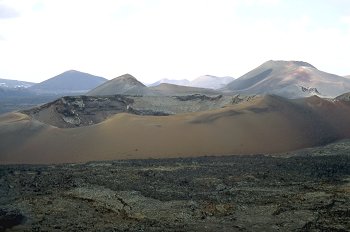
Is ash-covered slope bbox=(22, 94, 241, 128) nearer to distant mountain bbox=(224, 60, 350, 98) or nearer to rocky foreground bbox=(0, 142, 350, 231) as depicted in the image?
rocky foreground bbox=(0, 142, 350, 231)

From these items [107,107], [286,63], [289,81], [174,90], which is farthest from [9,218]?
[286,63]

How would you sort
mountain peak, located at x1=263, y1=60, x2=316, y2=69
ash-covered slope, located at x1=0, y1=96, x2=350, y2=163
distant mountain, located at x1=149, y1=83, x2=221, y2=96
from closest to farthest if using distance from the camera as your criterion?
1. ash-covered slope, located at x1=0, y1=96, x2=350, y2=163
2. distant mountain, located at x1=149, y1=83, x2=221, y2=96
3. mountain peak, located at x1=263, y1=60, x2=316, y2=69

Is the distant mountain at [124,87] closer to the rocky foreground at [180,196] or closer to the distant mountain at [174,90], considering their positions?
the distant mountain at [174,90]

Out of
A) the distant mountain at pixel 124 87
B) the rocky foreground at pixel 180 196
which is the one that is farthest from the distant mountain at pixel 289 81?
the rocky foreground at pixel 180 196

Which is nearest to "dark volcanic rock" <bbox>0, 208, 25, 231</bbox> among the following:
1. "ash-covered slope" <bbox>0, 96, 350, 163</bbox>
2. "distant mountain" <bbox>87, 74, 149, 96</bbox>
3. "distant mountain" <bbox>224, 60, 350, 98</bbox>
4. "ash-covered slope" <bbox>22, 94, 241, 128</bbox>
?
"ash-covered slope" <bbox>0, 96, 350, 163</bbox>

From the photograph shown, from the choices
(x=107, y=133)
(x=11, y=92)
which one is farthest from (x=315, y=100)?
(x=11, y=92)

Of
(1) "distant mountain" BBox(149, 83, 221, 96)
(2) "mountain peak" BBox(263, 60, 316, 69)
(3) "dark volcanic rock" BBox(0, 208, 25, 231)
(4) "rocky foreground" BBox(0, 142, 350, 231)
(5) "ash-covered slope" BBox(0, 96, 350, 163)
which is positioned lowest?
(3) "dark volcanic rock" BBox(0, 208, 25, 231)

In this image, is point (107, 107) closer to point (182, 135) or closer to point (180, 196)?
point (182, 135)
